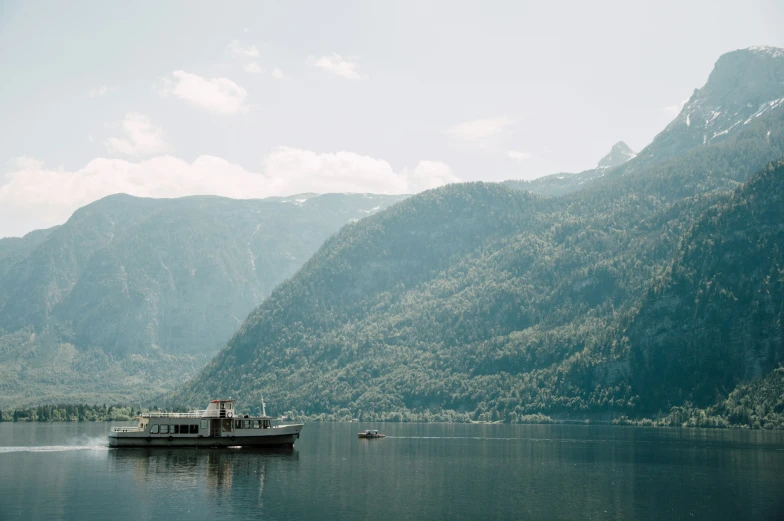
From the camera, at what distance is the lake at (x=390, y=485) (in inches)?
3878

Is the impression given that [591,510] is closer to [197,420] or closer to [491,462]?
[491,462]

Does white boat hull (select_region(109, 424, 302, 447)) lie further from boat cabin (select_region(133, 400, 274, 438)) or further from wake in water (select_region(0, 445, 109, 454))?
wake in water (select_region(0, 445, 109, 454))

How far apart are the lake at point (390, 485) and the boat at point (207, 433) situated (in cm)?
877

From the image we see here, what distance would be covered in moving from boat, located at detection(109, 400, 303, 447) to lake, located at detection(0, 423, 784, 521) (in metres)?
8.77

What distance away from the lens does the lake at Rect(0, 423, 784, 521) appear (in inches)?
3878

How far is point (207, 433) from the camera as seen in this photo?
19400 centimetres

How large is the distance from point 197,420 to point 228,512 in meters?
101

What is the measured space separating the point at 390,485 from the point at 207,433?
271ft

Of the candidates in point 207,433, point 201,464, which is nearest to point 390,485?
point 201,464

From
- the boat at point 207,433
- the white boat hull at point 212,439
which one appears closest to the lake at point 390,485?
the white boat hull at point 212,439

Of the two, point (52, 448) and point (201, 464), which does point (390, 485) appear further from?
point (52, 448)

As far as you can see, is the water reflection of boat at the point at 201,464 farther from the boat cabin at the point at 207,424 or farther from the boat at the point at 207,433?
the boat cabin at the point at 207,424

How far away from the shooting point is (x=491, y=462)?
159375 millimetres

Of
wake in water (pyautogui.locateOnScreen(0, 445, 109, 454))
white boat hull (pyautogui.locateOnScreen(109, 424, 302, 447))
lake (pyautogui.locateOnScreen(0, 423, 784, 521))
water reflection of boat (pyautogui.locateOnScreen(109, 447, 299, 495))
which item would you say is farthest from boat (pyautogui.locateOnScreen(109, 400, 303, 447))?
lake (pyautogui.locateOnScreen(0, 423, 784, 521))
